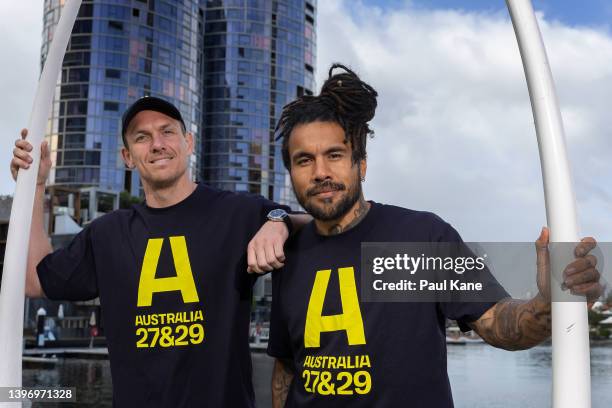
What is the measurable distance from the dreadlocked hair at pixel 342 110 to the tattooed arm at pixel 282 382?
0.97 meters

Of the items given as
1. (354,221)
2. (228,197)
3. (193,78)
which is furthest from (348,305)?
(193,78)

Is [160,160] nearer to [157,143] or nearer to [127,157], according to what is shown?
[157,143]

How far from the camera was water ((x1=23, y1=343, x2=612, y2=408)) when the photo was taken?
2309cm

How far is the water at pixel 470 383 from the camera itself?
23.1m

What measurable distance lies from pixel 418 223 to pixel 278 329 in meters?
0.81

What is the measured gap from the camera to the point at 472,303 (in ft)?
8.83

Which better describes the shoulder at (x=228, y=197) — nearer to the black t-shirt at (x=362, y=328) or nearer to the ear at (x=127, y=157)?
the ear at (x=127, y=157)

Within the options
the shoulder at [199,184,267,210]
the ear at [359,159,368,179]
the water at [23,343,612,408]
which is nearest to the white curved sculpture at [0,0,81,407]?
the shoulder at [199,184,267,210]

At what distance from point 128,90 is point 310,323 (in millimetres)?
92065

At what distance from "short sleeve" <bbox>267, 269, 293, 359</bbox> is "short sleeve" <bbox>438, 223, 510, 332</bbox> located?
73 centimetres

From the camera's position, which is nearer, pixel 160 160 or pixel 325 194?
pixel 325 194

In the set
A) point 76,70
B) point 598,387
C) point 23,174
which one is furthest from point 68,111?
point 23,174

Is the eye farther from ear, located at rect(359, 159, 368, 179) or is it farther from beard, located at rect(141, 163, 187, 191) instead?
beard, located at rect(141, 163, 187, 191)

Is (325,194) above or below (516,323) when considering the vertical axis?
above
